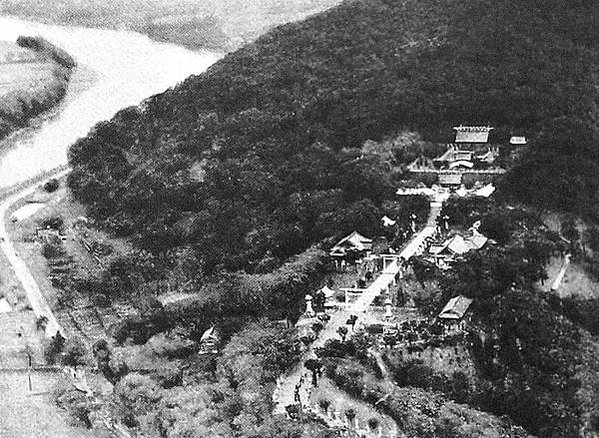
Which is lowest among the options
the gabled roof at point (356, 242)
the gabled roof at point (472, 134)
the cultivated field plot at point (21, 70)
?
the cultivated field plot at point (21, 70)

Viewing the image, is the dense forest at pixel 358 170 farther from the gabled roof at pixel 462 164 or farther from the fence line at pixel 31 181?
the fence line at pixel 31 181

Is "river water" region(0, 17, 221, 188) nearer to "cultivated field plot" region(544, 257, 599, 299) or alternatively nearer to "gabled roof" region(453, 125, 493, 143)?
"gabled roof" region(453, 125, 493, 143)

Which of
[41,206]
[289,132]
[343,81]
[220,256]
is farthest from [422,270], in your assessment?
[41,206]

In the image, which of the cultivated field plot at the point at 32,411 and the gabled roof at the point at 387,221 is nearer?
the cultivated field plot at the point at 32,411

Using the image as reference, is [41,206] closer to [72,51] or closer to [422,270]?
[422,270]

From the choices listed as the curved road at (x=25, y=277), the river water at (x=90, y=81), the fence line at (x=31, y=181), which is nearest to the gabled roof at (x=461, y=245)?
the curved road at (x=25, y=277)
